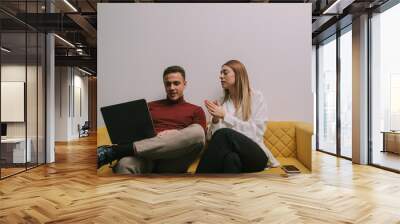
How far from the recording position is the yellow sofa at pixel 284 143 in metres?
5.71

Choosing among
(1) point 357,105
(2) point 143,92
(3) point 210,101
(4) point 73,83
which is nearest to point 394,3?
(1) point 357,105

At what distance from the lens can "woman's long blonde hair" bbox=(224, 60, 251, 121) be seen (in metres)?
5.74

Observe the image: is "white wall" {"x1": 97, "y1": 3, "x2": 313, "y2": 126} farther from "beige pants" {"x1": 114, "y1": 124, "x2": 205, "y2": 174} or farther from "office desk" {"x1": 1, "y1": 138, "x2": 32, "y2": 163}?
"office desk" {"x1": 1, "y1": 138, "x2": 32, "y2": 163}

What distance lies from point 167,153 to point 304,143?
201cm

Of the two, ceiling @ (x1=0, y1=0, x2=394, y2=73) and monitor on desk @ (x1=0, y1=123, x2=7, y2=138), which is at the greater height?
ceiling @ (x1=0, y1=0, x2=394, y2=73)

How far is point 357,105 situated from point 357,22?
1601 mm

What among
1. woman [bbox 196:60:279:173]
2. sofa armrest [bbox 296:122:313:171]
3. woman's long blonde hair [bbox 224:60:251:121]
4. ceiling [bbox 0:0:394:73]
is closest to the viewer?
sofa armrest [bbox 296:122:313:171]

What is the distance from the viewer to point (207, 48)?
5859mm

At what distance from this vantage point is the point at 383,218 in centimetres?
349

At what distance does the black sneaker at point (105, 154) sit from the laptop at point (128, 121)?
148mm

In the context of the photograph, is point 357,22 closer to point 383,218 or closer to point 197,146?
point 197,146

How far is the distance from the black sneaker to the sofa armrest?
9.09 feet

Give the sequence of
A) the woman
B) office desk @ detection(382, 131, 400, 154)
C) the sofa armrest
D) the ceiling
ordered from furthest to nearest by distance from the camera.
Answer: office desk @ detection(382, 131, 400, 154)
the ceiling
the woman
the sofa armrest

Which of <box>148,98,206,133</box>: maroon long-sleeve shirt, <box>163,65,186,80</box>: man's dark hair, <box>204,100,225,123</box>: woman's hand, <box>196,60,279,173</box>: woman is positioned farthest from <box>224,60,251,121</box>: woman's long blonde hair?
<box>163,65,186,80</box>: man's dark hair
